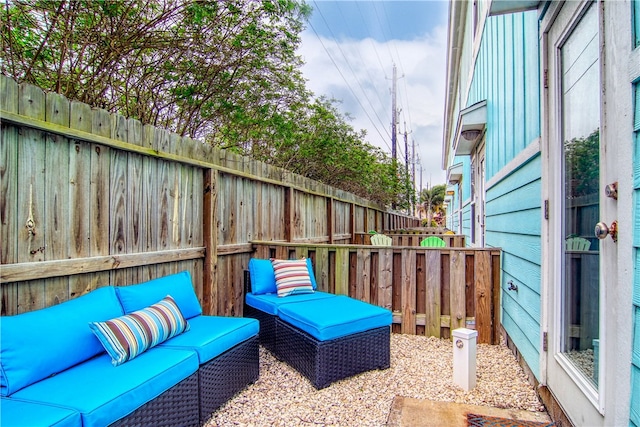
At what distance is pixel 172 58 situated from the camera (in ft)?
10.9

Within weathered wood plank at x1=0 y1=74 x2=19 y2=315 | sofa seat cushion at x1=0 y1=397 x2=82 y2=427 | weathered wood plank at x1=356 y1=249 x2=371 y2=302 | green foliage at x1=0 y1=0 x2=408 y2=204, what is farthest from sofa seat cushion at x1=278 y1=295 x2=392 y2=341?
green foliage at x1=0 y1=0 x2=408 y2=204

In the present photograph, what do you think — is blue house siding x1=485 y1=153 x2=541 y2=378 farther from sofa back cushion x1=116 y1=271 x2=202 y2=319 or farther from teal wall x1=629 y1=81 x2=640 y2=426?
sofa back cushion x1=116 y1=271 x2=202 y2=319

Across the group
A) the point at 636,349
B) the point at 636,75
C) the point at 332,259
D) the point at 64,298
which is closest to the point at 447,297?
the point at 332,259

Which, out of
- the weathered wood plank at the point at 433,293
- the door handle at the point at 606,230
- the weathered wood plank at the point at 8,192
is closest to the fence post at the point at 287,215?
the weathered wood plank at the point at 433,293

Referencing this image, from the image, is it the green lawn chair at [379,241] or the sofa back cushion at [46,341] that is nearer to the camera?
the sofa back cushion at [46,341]

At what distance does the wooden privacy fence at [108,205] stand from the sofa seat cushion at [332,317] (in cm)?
97

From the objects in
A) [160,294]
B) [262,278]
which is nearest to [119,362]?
[160,294]

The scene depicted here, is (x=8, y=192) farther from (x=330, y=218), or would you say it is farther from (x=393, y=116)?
(x=393, y=116)

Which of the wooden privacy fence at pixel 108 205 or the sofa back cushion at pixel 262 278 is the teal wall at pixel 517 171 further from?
the wooden privacy fence at pixel 108 205

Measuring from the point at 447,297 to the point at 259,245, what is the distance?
7.00 ft

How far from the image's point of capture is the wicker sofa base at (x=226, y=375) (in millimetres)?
2135

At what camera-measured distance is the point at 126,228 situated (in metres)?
2.62

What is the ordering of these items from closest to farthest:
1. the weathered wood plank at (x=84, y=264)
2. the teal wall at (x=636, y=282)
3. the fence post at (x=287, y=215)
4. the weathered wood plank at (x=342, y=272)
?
the teal wall at (x=636, y=282), the weathered wood plank at (x=84, y=264), the weathered wood plank at (x=342, y=272), the fence post at (x=287, y=215)

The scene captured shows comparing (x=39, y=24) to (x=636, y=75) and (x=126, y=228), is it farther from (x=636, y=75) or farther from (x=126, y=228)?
(x=636, y=75)
